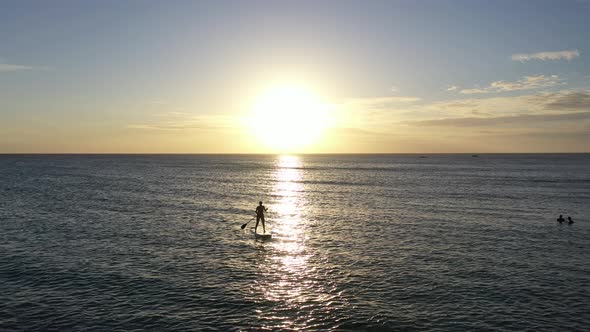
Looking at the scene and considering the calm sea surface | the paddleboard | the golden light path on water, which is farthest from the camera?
the paddleboard

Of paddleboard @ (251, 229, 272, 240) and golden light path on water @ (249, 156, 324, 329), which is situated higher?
paddleboard @ (251, 229, 272, 240)

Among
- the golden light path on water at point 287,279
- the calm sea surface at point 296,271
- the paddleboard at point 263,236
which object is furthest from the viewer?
the paddleboard at point 263,236

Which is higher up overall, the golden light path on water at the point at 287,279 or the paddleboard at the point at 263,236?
the paddleboard at the point at 263,236

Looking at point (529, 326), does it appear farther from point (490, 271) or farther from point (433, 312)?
point (490, 271)

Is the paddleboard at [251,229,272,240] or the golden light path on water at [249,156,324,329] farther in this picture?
the paddleboard at [251,229,272,240]

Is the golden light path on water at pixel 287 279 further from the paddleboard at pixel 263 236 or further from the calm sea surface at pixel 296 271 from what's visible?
the paddleboard at pixel 263 236

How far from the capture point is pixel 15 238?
35469 millimetres

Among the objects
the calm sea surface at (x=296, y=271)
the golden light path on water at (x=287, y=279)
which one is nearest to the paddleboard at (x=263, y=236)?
the golden light path on water at (x=287, y=279)

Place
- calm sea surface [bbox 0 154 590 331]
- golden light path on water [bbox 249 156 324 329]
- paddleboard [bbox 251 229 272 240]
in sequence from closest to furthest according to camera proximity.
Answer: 1. calm sea surface [bbox 0 154 590 331]
2. golden light path on water [bbox 249 156 324 329]
3. paddleboard [bbox 251 229 272 240]

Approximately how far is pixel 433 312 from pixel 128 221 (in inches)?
1496

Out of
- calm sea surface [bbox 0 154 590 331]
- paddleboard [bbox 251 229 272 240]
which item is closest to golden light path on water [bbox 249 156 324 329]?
calm sea surface [bbox 0 154 590 331]

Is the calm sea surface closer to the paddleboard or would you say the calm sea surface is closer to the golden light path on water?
the golden light path on water

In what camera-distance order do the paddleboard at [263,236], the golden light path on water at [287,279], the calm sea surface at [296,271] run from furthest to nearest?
the paddleboard at [263,236], the golden light path on water at [287,279], the calm sea surface at [296,271]

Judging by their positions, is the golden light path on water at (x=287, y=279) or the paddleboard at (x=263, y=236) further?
the paddleboard at (x=263, y=236)
